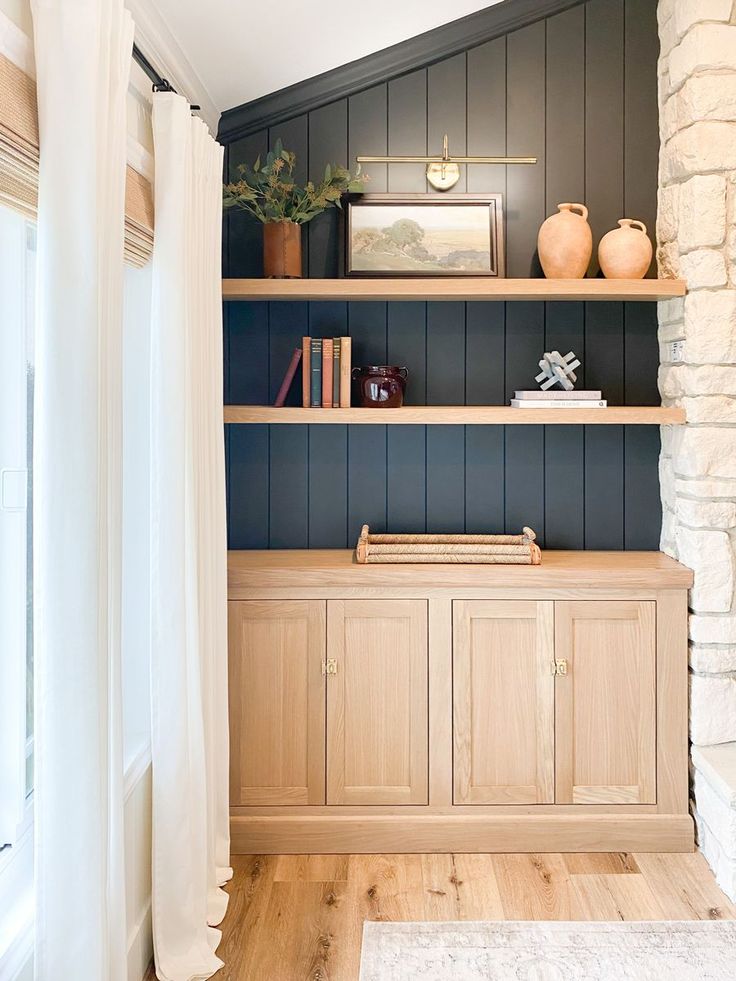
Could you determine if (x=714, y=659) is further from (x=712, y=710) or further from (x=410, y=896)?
(x=410, y=896)

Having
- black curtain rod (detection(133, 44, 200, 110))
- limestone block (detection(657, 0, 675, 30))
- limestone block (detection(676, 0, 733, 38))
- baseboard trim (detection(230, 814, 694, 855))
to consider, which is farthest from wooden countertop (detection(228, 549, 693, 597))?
A: limestone block (detection(657, 0, 675, 30))

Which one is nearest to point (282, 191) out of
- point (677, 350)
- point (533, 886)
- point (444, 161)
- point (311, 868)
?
point (444, 161)

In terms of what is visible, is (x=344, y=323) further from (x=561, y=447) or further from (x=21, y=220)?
(x=21, y=220)

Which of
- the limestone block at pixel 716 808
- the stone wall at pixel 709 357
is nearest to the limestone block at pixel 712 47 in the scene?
the stone wall at pixel 709 357

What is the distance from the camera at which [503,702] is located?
113 inches

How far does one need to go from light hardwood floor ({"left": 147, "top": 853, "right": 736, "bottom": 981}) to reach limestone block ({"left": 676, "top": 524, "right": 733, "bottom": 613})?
30.7 inches

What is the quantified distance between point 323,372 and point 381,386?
7.4 inches

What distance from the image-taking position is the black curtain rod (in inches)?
84.3

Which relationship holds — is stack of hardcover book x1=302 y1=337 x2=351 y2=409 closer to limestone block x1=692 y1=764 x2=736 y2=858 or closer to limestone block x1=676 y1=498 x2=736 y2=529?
limestone block x1=676 y1=498 x2=736 y2=529

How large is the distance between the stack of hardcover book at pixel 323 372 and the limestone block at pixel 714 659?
133cm

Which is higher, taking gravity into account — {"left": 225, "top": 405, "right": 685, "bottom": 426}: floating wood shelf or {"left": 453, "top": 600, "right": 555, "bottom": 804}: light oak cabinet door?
{"left": 225, "top": 405, "right": 685, "bottom": 426}: floating wood shelf

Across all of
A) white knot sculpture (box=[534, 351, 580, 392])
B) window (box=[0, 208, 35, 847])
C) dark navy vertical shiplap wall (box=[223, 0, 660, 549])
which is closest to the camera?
window (box=[0, 208, 35, 847])

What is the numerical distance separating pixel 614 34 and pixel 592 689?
A: 2.19 m

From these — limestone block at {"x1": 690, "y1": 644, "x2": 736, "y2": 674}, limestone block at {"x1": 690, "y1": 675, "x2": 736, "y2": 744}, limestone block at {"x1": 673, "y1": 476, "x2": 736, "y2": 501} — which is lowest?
limestone block at {"x1": 690, "y1": 675, "x2": 736, "y2": 744}
